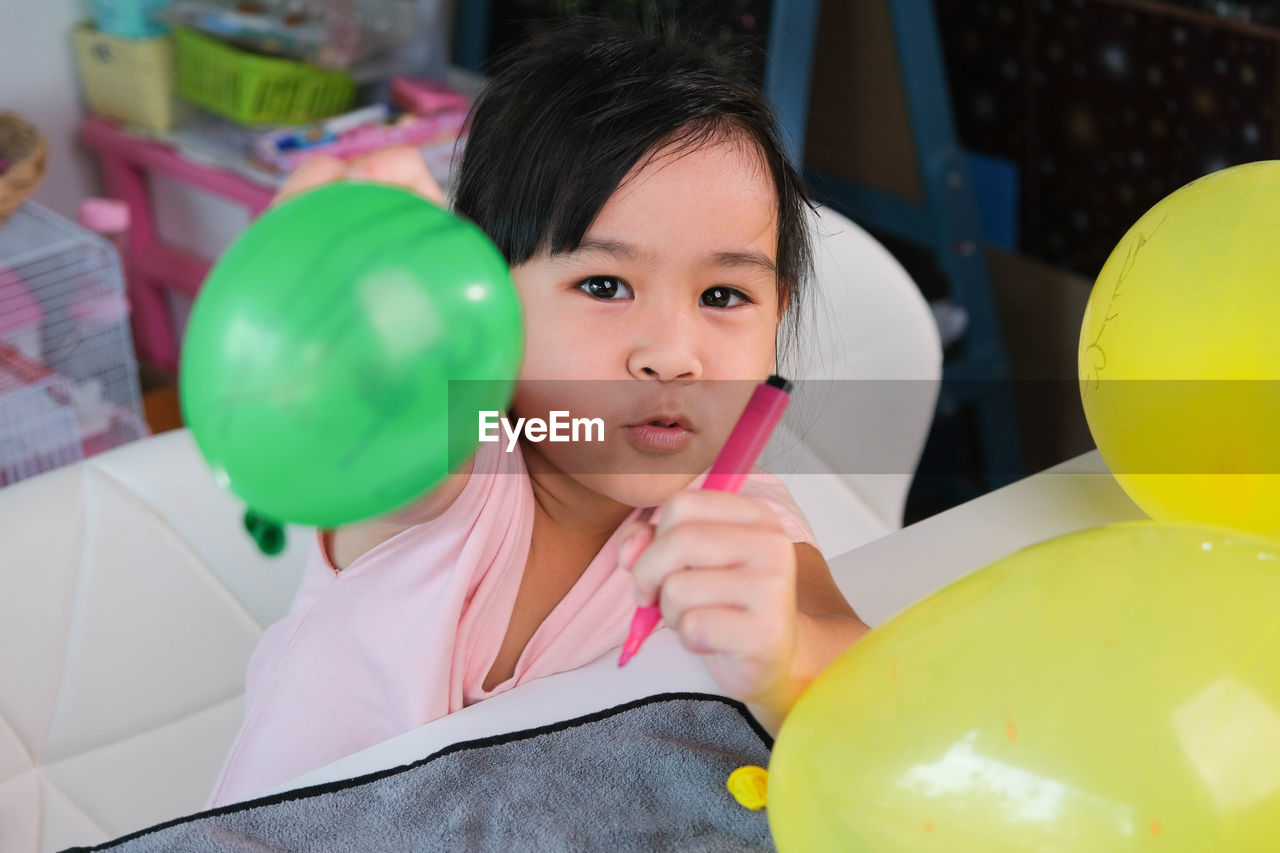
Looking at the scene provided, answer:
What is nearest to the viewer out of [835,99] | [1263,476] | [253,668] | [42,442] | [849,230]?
[1263,476]

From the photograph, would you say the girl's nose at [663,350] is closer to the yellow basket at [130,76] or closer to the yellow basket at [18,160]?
the yellow basket at [18,160]

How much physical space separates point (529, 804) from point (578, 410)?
20cm

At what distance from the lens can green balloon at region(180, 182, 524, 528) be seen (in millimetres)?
354

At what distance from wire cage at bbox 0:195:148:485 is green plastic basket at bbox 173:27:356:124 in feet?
1.04

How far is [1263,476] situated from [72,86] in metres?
2.05

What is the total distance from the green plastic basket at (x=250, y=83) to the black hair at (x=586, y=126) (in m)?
1.26

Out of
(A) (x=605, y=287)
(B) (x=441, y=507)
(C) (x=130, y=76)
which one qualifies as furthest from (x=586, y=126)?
(C) (x=130, y=76)

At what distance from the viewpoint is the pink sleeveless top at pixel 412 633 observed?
776 millimetres

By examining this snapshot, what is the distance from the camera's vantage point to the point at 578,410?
0.68 meters

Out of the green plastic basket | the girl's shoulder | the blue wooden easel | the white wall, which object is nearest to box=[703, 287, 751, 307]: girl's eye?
the girl's shoulder

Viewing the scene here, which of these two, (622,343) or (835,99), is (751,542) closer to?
(622,343)

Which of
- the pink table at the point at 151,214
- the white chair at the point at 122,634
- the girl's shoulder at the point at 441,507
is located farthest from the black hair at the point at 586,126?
the pink table at the point at 151,214

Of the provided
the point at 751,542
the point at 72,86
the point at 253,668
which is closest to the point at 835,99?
the point at 72,86

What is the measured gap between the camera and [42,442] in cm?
172
